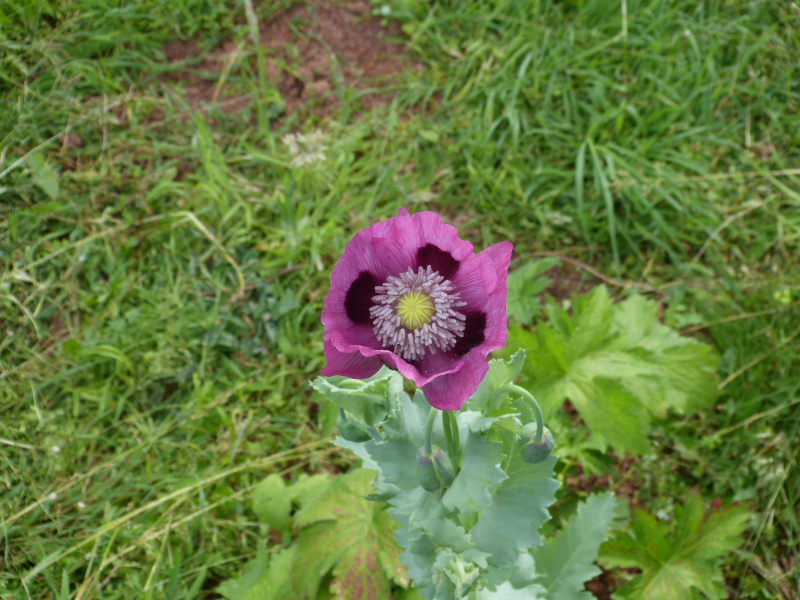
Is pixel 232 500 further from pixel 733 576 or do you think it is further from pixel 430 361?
pixel 733 576

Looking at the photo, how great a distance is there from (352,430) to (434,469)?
26cm

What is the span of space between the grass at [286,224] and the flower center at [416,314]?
1597 millimetres

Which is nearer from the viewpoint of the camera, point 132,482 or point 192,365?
point 132,482

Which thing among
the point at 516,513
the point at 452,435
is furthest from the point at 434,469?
the point at 516,513

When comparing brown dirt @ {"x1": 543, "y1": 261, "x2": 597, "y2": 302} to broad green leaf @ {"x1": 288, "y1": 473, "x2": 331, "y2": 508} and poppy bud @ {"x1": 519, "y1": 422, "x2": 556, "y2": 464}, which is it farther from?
poppy bud @ {"x1": 519, "y1": 422, "x2": 556, "y2": 464}

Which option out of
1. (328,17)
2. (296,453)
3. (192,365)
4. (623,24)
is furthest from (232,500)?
(623,24)

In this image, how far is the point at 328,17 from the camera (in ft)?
13.3

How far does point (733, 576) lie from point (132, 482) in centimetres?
282

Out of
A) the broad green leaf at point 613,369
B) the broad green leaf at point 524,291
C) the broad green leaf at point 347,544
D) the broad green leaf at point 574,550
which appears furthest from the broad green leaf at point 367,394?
the broad green leaf at point 524,291

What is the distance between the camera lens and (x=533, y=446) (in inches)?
70.7

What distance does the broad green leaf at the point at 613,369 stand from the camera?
258 cm

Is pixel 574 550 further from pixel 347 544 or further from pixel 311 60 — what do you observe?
pixel 311 60

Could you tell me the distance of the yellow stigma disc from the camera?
1.62m

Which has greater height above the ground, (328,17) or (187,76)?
(328,17)
